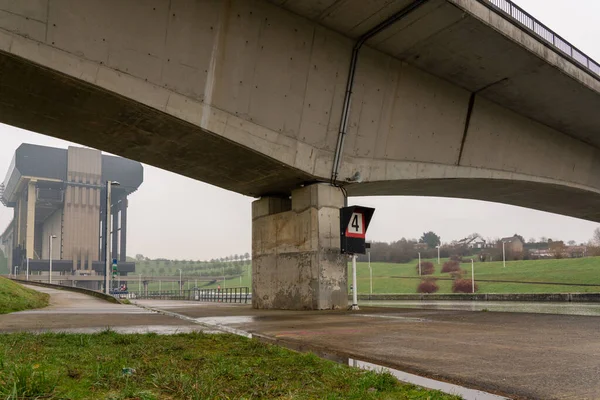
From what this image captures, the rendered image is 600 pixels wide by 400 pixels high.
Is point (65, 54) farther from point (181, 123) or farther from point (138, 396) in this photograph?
point (138, 396)

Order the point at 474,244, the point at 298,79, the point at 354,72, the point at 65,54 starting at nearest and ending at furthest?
the point at 65,54
the point at 298,79
the point at 354,72
the point at 474,244

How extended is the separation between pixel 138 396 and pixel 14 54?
9027 mm

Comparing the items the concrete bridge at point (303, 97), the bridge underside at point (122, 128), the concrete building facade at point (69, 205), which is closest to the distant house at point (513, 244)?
the concrete building facade at point (69, 205)

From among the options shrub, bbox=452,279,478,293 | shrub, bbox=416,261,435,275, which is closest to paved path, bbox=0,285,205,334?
shrub, bbox=452,279,478,293

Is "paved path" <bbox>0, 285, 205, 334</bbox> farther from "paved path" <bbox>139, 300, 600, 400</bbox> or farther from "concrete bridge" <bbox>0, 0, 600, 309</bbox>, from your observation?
"concrete bridge" <bbox>0, 0, 600, 309</bbox>

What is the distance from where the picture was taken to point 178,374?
423 cm

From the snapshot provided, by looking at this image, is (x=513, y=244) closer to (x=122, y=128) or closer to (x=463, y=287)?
(x=463, y=287)

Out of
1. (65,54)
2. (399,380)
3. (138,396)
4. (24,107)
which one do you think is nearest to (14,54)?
(65,54)

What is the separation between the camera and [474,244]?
170 m

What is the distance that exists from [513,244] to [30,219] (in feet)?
498

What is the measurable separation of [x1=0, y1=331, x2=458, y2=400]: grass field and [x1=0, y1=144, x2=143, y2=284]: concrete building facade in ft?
502

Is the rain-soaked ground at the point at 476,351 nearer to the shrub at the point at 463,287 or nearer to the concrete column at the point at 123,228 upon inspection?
the shrub at the point at 463,287

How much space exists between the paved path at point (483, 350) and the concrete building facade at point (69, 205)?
152 m

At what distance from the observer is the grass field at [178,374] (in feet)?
11.3
